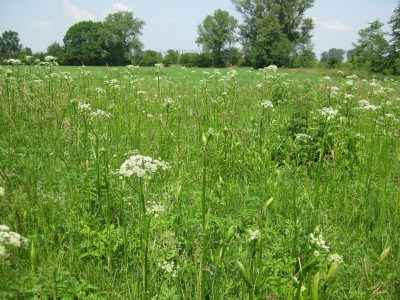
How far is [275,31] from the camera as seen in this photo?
54.0 metres

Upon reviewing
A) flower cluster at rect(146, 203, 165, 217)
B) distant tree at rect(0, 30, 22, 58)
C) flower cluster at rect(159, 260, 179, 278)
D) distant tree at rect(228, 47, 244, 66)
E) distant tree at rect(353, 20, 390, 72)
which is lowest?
flower cluster at rect(159, 260, 179, 278)

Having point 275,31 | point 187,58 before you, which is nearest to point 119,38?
point 187,58

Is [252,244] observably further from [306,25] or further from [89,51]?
[89,51]

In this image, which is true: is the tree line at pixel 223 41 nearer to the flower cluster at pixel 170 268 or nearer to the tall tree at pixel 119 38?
the tall tree at pixel 119 38

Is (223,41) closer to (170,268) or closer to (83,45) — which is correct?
(83,45)

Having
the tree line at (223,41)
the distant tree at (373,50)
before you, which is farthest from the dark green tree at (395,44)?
the tree line at (223,41)

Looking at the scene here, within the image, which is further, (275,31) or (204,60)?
(204,60)

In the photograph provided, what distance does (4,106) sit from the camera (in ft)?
14.1

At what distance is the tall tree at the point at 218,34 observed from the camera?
75.6 m

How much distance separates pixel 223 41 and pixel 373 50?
51046mm

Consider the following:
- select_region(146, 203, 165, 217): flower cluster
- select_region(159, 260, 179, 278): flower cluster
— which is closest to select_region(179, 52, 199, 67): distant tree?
select_region(146, 203, 165, 217): flower cluster

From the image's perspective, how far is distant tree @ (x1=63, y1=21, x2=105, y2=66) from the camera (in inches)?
2832

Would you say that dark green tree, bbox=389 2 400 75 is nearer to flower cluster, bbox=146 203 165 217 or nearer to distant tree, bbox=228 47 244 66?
flower cluster, bbox=146 203 165 217

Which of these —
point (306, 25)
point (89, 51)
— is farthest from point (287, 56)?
point (89, 51)
